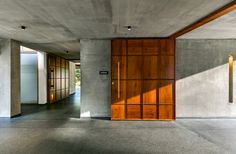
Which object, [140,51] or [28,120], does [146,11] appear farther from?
[28,120]

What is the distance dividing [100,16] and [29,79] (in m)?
8.37

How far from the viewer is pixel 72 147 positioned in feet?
14.7

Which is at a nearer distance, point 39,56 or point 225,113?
point 225,113

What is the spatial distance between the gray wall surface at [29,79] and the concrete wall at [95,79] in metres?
5.14

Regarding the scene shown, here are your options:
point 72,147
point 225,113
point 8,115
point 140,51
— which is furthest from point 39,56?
point 225,113

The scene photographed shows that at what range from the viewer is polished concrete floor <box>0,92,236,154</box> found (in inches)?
171

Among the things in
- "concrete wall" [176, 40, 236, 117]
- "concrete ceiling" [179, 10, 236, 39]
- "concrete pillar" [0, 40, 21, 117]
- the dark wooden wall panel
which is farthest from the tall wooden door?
the dark wooden wall panel

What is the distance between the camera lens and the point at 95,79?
24.9ft

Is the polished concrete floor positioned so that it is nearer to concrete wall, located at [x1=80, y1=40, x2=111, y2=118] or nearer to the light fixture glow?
concrete wall, located at [x1=80, y1=40, x2=111, y2=118]

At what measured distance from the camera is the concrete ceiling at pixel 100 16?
395 centimetres

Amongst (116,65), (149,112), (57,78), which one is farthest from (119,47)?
(57,78)

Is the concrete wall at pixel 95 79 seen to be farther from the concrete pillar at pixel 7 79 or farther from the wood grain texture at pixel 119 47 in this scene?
the concrete pillar at pixel 7 79

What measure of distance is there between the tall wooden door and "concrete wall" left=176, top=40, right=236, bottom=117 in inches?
20.0

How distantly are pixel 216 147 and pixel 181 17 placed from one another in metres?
3.03
